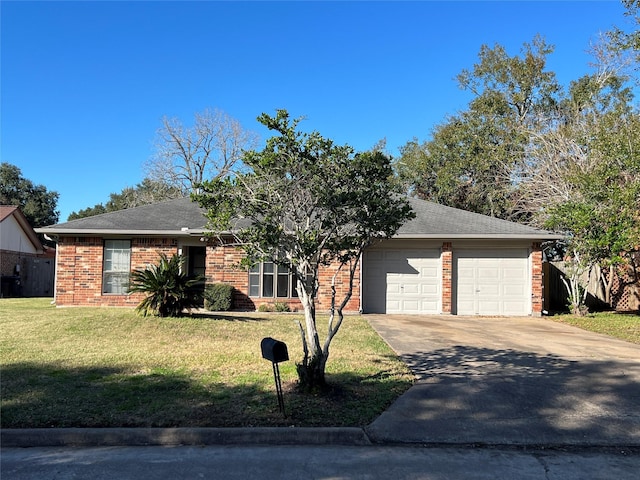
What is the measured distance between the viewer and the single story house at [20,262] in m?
24.8

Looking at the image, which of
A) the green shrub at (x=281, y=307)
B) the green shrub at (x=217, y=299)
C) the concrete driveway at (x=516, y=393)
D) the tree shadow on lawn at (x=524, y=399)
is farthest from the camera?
the green shrub at (x=281, y=307)

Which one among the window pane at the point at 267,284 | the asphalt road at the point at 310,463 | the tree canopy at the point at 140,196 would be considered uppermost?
the tree canopy at the point at 140,196

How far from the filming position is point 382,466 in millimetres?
4180

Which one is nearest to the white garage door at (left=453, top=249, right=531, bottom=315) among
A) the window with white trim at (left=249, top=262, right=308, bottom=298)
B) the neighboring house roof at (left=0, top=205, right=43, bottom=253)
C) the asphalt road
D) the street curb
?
the window with white trim at (left=249, top=262, right=308, bottom=298)

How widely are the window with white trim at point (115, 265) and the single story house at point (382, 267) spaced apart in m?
0.03

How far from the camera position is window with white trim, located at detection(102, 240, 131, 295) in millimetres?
15547

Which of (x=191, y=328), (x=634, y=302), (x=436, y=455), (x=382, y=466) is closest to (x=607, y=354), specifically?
(x=436, y=455)

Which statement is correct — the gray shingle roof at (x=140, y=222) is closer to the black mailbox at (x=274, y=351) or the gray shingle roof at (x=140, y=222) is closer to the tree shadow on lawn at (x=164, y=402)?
the tree shadow on lawn at (x=164, y=402)

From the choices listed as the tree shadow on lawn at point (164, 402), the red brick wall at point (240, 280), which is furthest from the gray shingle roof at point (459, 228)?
the tree shadow on lawn at point (164, 402)

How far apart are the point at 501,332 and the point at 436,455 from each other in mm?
8040

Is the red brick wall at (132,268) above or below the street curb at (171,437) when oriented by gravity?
above

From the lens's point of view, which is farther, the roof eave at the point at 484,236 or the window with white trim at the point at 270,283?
the window with white trim at the point at 270,283

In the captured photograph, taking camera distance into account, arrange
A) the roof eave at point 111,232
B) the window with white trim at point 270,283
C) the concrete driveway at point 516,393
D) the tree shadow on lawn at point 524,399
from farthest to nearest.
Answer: the window with white trim at point 270,283 < the roof eave at point 111,232 < the tree shadow on lawn at point 524,399 < the concrete driveway at point 516,393

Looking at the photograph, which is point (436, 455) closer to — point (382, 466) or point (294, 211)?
point (382, 466)
